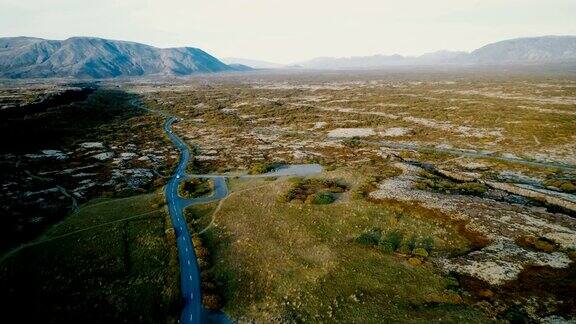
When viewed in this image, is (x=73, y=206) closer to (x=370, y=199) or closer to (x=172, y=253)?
(x=172, y=253)

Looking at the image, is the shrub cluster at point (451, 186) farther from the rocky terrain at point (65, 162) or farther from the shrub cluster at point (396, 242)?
the rocky terrain at point (65, 162)

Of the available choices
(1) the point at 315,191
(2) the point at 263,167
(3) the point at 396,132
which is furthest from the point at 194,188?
(3) the point at 396,132

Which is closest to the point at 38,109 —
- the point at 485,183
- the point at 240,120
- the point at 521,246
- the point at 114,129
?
the point at 114,129

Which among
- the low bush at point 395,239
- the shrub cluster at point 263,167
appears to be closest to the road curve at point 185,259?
the shrub cluster at point 263,167

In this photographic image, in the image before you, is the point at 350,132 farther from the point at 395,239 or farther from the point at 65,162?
the point at 65,162

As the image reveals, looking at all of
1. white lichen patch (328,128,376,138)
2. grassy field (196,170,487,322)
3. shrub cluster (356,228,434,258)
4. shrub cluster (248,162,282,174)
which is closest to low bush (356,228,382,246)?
shrub cluster (356,228,434,258)
